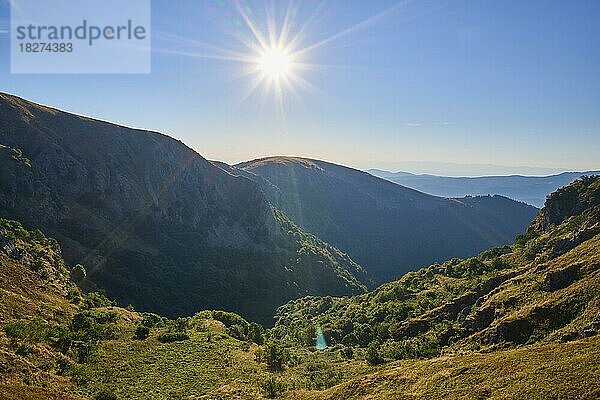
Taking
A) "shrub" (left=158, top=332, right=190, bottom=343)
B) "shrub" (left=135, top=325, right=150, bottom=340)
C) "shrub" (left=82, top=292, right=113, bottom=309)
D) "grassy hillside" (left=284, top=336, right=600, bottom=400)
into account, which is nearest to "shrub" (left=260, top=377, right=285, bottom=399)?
"grassy hillside" (left=284, top=336, right=600, bottom=400)

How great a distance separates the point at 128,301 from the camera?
86.5 meters

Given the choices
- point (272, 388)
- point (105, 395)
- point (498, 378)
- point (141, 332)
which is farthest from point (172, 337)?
point (498, 378)

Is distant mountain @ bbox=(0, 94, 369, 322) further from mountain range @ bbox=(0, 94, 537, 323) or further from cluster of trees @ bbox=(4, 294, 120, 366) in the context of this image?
cluster of trees @ bbox=(4, 294, 120, 366)

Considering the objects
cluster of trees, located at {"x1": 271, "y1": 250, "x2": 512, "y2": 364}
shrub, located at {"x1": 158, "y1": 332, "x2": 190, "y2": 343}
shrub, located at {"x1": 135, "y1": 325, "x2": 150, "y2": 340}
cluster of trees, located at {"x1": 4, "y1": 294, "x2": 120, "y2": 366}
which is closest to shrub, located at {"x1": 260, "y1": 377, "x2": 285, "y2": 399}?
cluster of trees, located at {"x1": 271, "y1": 250, "x2": 512, "y2": 364}

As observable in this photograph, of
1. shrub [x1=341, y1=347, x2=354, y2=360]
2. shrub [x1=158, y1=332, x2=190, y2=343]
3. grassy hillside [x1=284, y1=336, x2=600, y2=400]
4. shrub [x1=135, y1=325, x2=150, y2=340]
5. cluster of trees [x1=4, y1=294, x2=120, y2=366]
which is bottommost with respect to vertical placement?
shrub [x1=341, y1=347, x2=354, y2=360]

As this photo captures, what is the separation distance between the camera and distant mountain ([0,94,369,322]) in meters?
88.2

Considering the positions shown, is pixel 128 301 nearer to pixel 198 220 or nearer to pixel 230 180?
pixel 198 220

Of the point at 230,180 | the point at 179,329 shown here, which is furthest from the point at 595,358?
the point at 230,180

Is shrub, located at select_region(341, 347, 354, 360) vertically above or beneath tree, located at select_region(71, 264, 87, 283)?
beneath

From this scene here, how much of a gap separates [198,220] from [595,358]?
418ft

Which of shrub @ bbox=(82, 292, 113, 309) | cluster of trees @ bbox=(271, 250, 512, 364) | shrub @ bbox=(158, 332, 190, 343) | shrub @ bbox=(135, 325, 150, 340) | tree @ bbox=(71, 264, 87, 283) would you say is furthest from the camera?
tree @ bbox=(71, 264, 87, 283)

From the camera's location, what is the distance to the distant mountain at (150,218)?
88250 millimetres

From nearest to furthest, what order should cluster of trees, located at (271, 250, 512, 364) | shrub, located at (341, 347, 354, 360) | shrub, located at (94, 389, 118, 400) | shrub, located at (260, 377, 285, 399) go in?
shrub, located at (94, 389, 118, 400) < shrub, located at (260, 377, 285, 399) < cluster of trees, located at (271, 250, 512, 364) < shrub, located at (341, 347, 354, 360)

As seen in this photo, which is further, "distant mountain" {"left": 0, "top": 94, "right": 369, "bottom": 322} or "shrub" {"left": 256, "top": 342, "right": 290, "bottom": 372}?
"distant mountain" {"left": 0, "top": 94, "right": 369, "bottom": 322}
